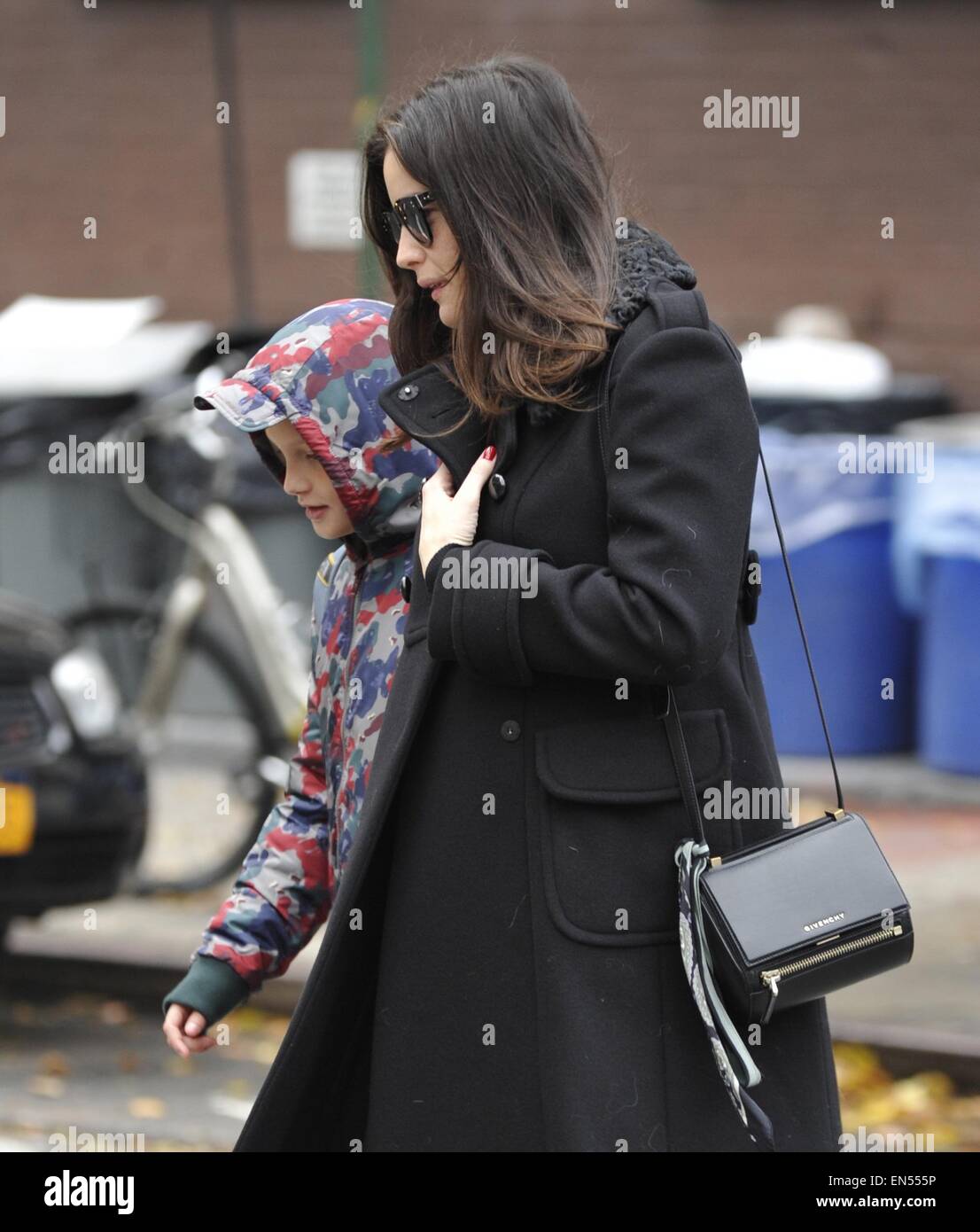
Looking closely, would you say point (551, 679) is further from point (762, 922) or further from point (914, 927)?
point (914, 927)

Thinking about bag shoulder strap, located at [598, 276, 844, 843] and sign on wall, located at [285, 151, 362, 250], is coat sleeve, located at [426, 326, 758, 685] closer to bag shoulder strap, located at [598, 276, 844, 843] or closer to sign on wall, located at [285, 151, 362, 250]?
bag shoulder strap, located at [598, 276, 844, 843]

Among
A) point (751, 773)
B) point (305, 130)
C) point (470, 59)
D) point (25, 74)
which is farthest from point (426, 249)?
point (25, 74)

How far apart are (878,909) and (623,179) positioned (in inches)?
40.5

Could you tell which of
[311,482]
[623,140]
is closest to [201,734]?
[623,140]

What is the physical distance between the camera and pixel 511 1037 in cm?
249

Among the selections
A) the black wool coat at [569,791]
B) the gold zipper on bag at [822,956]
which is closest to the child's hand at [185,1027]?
the black wool coat at [569,791]

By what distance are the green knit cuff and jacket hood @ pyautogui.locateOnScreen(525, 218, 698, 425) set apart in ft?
3.02

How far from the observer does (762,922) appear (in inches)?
93.8

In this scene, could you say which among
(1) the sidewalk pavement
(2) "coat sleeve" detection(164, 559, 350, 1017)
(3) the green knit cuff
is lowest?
(1) the sidewalk pavement

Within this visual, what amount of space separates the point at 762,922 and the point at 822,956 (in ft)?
0.28

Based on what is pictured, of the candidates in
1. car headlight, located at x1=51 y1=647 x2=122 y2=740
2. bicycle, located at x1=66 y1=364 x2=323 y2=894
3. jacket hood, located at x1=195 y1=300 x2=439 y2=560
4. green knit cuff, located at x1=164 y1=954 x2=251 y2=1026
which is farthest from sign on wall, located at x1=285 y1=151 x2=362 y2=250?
green knit cuff, located at x1=164 y1=954 x2=251 y2=1026

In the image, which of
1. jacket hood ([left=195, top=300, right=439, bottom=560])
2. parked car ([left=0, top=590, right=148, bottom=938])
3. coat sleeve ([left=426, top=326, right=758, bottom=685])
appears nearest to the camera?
coat sleeve ([left=426, top=326, right=758, bottom=685])

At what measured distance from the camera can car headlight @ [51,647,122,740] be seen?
6.05m

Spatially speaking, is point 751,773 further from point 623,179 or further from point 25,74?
point 25,74
